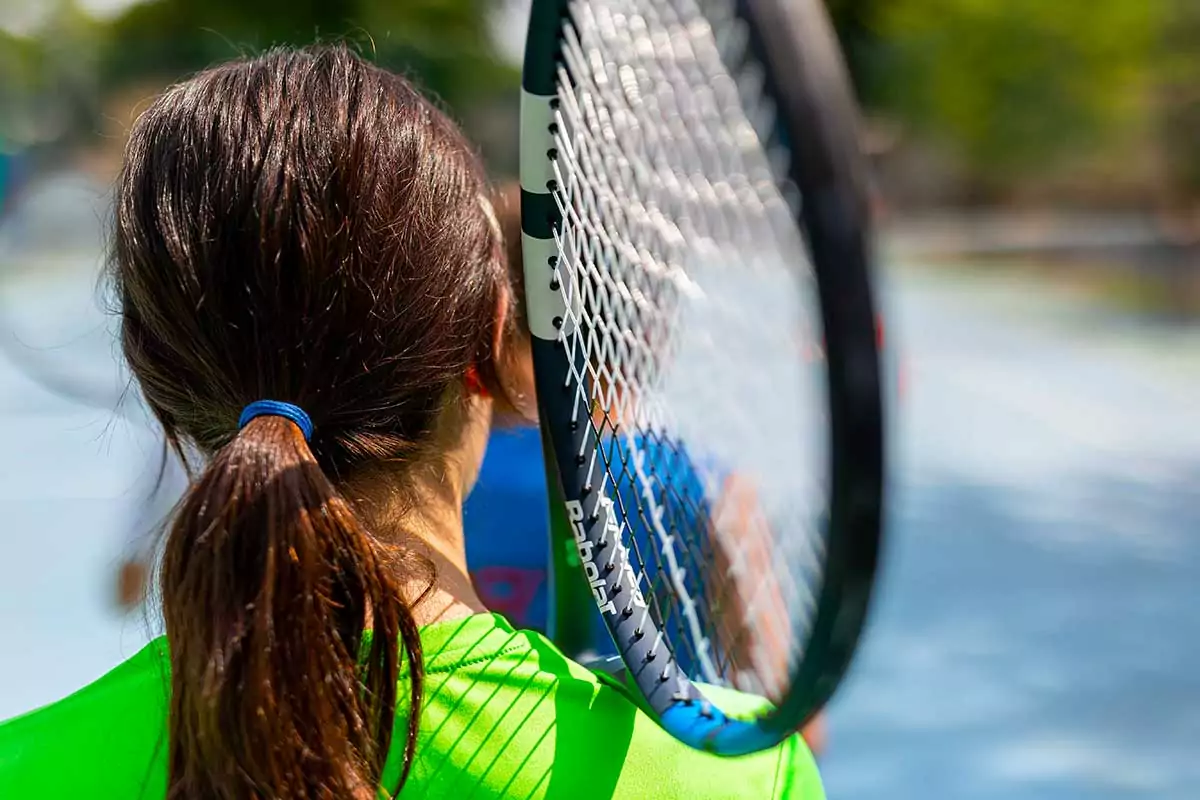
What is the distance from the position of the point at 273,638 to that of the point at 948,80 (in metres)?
18.6

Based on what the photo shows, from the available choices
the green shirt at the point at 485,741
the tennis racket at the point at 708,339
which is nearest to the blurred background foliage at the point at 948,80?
the tennis racket at the point at 708,339

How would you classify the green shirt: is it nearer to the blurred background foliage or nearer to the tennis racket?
the tennis racket

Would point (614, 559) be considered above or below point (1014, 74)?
above

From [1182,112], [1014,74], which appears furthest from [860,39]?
[1182,112]

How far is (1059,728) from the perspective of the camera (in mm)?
3348

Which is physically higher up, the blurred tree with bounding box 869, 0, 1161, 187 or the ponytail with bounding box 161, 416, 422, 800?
the ponytail with bounding box 161, 416, 422, 800

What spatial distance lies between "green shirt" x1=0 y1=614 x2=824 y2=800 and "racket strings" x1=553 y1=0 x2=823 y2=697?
83 mm

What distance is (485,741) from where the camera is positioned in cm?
91

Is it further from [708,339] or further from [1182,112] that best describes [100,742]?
[1182,112]

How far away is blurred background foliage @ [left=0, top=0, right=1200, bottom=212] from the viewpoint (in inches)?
532

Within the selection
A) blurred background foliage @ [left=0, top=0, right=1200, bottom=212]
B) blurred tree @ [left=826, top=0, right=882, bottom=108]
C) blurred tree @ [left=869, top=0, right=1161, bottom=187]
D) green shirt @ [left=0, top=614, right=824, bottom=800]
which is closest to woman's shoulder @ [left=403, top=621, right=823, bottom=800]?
green shirt @ [left=0, top=614, right=824, bottom=800]

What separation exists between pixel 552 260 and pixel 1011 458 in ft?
16.9

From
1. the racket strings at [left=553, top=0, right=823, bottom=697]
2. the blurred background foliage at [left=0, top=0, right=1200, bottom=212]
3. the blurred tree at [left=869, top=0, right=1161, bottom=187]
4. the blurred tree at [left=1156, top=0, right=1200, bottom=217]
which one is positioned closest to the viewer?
the racket strings at [left=553, top=0, right=823, bottom=697]

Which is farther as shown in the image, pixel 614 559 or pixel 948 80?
pixel 948 80
